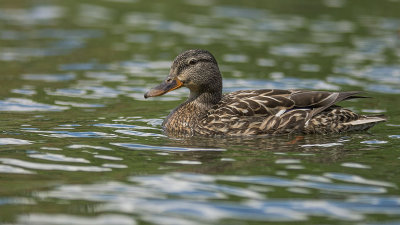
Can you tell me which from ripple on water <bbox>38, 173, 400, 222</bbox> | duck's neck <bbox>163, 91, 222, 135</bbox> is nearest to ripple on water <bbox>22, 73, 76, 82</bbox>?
duck's neck <bbox>163, 91, 222, 135</bbox>

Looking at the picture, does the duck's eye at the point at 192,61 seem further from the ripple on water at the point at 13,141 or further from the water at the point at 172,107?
the ripple on water at the point at 13,141

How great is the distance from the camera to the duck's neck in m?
11.1

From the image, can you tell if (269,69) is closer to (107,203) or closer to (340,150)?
(340,150)

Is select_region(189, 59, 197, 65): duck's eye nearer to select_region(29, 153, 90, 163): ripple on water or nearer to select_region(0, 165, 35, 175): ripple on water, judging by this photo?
select_region(29, 153, 90, 163): ripple on water

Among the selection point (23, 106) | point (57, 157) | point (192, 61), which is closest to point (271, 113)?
point (192, 61)

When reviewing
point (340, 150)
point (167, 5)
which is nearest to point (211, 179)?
point (340, 150)

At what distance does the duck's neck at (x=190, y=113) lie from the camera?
36.6ft

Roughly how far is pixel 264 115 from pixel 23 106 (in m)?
4.71

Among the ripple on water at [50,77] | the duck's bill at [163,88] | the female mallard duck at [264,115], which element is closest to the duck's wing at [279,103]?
the female mallard duck at [264,115]

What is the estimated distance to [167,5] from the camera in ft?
76.5

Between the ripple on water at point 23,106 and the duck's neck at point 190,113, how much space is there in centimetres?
260

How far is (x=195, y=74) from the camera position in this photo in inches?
452

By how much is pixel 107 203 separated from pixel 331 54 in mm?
11586

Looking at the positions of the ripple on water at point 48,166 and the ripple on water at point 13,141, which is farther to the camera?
the ripple on water at point 13,141
